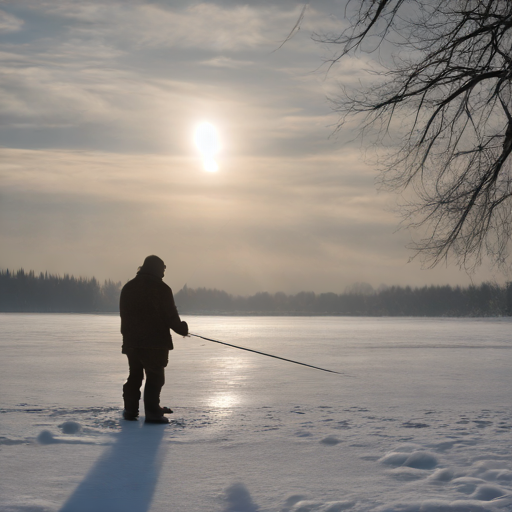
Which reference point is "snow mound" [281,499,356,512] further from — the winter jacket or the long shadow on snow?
the winter jacket

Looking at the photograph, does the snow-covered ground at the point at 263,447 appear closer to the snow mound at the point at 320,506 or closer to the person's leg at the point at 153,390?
the snow mound at the point at 320,506

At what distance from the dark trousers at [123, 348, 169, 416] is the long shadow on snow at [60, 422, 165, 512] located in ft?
2.63

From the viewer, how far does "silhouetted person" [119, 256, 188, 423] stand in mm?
6492

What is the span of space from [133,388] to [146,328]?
0.66 metres

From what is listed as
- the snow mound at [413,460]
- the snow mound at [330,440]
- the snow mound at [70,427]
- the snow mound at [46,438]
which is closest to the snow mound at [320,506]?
the snow mound at [413,460]

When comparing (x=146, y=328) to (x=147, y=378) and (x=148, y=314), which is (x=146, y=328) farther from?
(x=147, y=378)

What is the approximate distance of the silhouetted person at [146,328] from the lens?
6492 mm

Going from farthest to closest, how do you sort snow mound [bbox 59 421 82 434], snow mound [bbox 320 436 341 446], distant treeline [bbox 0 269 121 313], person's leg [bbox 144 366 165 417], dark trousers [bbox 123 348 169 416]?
distant treeline [bbox 0 269 121 313] < dark trousers [bbox 123 348 169 416] < person's leg [bbox 144 366 165 417] < snow mound [bbox 59 421 82 434] < snow mound [bbox 320 436 341 446]

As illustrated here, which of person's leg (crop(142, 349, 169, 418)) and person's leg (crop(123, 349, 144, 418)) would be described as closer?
person's leg (crop(142, 349, 169, 418))

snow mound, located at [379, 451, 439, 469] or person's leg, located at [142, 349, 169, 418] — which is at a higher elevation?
person's leg, located at [142, 349, 169, 418]

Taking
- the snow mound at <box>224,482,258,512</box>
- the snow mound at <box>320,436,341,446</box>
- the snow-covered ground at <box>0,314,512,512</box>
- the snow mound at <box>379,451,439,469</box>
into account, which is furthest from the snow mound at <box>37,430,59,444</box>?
the snow mound at <box>379,451,439,469</box>

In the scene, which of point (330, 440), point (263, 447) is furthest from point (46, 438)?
point (330, 440)

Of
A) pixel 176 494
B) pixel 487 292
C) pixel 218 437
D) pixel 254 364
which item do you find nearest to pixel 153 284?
pixel 218 437

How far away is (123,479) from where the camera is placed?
13.5 feet
